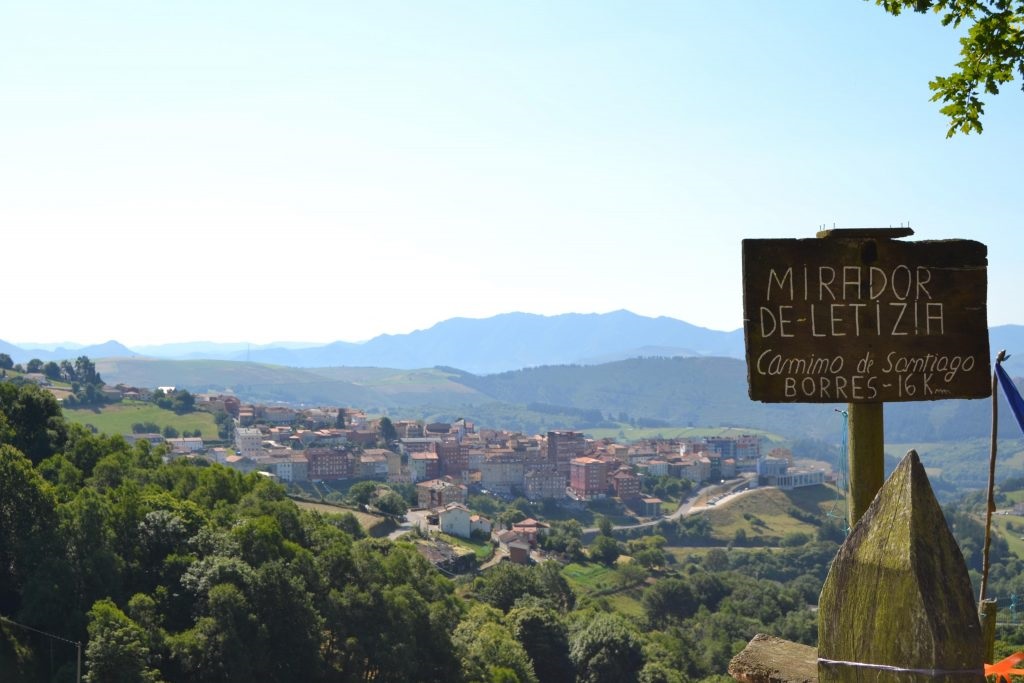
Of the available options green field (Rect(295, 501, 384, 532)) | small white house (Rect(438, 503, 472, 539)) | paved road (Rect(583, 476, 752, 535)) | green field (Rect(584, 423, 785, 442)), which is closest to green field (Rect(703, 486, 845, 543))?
paved road (Rect(583, 476, 752, 535))

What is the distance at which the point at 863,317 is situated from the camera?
2154 millimetres

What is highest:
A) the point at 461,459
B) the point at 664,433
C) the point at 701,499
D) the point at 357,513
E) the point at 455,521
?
the point at 357,513

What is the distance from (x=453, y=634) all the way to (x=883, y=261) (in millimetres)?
26718

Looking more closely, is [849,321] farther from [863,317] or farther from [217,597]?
[217,597]

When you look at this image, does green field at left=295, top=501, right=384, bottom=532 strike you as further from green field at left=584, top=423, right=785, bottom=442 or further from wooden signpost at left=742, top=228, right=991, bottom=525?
green field at left=584, top=423, right=785, bottom=442

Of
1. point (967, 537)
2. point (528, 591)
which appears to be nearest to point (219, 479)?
point (528, 591)

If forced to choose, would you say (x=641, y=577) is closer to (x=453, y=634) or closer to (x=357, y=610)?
(x=453, y=634)

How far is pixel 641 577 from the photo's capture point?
5197cm

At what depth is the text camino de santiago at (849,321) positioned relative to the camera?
2141mm

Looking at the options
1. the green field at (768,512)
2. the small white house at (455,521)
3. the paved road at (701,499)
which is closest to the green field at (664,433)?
the paved road at (701,499)

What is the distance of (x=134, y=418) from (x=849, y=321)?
92408 mm

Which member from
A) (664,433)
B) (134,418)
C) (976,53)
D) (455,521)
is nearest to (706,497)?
(455,521)

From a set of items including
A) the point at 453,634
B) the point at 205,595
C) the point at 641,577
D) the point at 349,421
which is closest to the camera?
the point at 205,595

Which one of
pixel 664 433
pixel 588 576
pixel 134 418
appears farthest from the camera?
pixel 664 433
